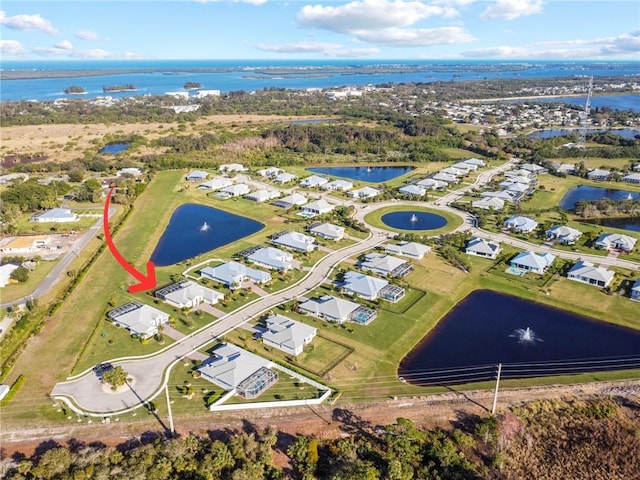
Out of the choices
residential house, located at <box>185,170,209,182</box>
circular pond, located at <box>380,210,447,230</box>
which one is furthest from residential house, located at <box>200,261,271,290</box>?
residential house, located at <box>185,170,209,182</box>

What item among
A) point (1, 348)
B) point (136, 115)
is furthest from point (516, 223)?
point (136, 115)

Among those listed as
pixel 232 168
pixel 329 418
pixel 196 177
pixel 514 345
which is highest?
pixel 232 168

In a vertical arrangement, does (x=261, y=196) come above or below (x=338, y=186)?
below

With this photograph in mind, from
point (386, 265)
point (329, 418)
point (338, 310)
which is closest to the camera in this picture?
point (329, 418)

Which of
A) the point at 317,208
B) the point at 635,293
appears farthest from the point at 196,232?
the point at 635,293

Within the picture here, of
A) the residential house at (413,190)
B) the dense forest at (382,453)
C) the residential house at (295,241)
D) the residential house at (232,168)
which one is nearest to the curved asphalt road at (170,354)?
the residential house at (295,241)

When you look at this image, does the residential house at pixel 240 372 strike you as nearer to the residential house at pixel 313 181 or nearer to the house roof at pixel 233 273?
the house roof at pixel 233 273

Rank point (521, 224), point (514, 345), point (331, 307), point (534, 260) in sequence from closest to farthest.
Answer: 1. point (514, 345)
2. point (331, 307)
3. point (534, 260)
4. point (521, 224)

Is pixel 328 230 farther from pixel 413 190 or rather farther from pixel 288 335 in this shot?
pixel 413 190

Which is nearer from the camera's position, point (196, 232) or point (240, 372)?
point (240, 372)
